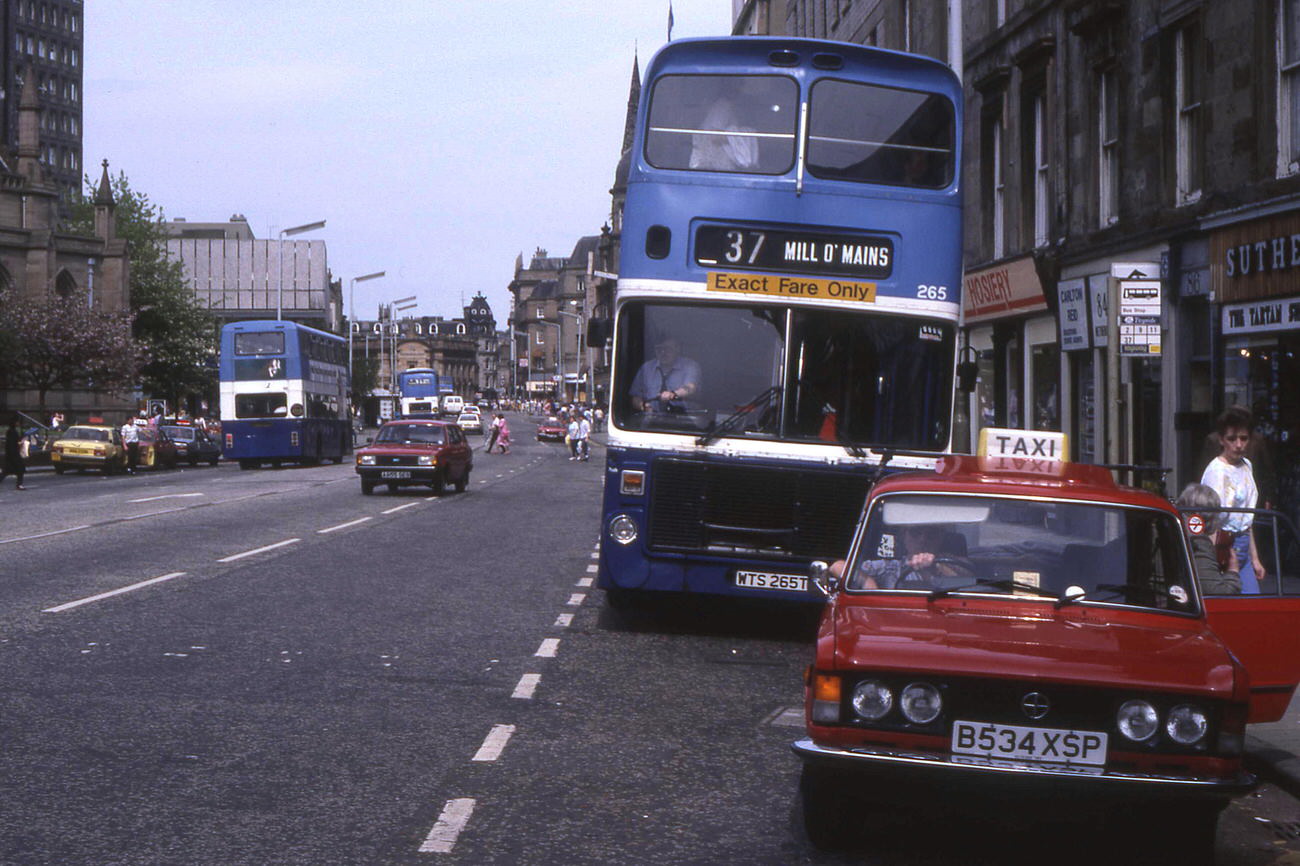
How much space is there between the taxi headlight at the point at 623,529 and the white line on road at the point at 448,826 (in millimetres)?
5367

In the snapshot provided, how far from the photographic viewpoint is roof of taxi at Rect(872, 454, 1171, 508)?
6785 mm

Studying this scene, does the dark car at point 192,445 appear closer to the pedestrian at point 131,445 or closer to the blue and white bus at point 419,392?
the pedestrian at point 131,445

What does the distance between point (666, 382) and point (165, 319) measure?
79164 millimetres

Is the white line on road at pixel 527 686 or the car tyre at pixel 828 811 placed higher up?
the car tyre at pixel 828 811

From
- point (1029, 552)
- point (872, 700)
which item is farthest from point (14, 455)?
point (872, 700)

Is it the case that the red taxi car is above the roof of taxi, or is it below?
below

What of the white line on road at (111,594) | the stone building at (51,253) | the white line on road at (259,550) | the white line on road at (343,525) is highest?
the stone building at (51,253)

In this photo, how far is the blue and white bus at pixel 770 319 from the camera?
11.8 meters

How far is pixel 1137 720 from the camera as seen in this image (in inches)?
222

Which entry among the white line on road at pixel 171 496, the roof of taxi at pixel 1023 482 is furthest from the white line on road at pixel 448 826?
the white line on road at pixel 171 496

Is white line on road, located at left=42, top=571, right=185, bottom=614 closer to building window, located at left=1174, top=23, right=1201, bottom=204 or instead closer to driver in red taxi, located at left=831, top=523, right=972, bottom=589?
driver in red taxi, located at left=831, top=523, right=972, bottom=589

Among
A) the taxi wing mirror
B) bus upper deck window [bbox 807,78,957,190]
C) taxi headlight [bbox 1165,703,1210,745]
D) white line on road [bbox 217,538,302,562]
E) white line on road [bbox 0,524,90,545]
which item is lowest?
white line on road [bbox 217,538,302,562]

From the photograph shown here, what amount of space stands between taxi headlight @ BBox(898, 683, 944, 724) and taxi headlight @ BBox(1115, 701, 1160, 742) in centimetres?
63

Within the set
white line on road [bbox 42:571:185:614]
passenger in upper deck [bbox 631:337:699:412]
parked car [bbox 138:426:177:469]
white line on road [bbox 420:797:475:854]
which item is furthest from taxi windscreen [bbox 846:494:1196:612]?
parked car [bbox 138:426:177:469]
